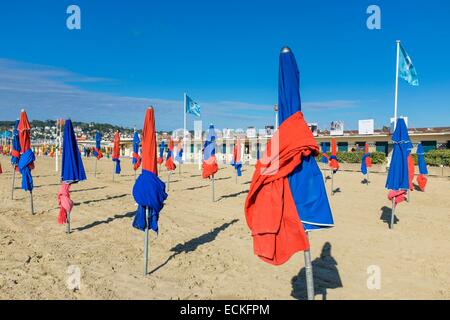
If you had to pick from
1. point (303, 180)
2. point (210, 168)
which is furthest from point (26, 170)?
point (303, 180)

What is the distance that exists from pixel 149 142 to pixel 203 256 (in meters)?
2.70

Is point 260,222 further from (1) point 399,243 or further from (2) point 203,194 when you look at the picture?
(2) point 203,194

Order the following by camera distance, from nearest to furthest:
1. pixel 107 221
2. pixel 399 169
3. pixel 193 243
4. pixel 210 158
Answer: pixel 193 243
pixel 399 169
pixel 107 221
pixel 210 158

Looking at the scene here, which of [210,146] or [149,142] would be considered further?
[210,146]

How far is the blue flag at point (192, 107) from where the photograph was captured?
30.2 meters

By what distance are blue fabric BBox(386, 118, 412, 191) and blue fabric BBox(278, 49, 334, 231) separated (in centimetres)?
707

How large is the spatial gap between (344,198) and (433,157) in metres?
15.7

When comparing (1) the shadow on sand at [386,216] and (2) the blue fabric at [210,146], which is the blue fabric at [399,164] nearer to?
(1) the shadow on sand at [386,216]

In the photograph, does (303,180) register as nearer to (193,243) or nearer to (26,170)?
(193,243)

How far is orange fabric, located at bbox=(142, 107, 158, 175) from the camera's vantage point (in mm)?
5766

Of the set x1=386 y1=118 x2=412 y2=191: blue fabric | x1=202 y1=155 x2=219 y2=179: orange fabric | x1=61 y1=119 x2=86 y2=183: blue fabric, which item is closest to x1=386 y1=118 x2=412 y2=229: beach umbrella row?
x1=386 y1=118 x2=412 y2=191: blue fabric

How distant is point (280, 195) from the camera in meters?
3.27

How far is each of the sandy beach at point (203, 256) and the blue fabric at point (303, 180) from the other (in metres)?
2.30
